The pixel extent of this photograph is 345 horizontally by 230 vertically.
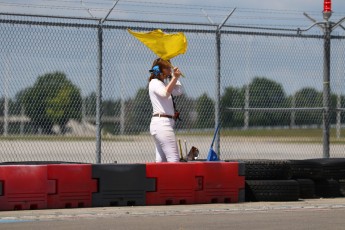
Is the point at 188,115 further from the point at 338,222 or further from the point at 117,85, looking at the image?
the point at 338,222

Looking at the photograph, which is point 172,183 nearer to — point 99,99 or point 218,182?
point 218,182

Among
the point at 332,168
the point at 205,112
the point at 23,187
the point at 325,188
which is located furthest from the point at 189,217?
the point at 205,112

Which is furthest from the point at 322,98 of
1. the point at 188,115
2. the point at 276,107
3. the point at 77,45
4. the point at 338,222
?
the point at 338,222

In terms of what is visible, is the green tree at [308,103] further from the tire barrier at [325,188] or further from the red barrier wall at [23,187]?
the red barrier wall at [23,187]

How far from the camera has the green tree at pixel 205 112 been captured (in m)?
14.2

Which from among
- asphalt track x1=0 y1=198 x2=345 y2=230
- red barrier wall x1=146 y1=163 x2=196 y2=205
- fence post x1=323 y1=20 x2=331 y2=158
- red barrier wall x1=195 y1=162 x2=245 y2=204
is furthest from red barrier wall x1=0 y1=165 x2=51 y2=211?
fence post x1=323 y1=20 x2=331 y2=158

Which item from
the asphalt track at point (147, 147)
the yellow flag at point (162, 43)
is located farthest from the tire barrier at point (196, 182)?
the asphalt track at point (147, 147)

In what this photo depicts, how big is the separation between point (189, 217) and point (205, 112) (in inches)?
173

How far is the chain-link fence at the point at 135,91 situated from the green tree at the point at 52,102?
0.5 inches

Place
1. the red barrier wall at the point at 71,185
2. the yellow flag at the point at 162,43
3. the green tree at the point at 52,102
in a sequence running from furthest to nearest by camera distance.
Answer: the green tree at the point at 52,102 → the yellow flag at the point at 162,43 → the red barrier wall at the point at 71,185

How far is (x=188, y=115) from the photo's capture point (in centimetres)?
1421

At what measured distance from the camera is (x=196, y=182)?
38.1 ft

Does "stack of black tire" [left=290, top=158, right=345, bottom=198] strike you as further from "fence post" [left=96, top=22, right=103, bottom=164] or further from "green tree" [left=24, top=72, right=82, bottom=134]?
"green tree" [left=24, top=72, right=82, bottom=134]

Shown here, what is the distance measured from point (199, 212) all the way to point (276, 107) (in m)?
4.85
